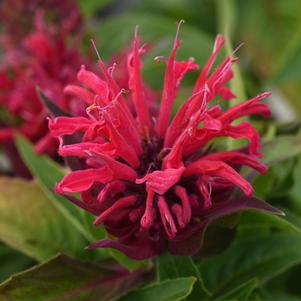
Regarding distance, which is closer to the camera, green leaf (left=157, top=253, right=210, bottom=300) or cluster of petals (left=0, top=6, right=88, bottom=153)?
green leaf (left=157, top=253, right=210, bottom=300)

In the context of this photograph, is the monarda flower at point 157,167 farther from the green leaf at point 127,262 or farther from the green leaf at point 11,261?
the green leaf at point 11,261

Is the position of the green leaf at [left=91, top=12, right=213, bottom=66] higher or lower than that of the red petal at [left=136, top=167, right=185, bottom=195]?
lower

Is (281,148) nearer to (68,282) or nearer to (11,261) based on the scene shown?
(68,282)

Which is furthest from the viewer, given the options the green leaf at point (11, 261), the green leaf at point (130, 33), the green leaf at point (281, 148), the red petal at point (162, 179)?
the green leaf at point (130, 33)

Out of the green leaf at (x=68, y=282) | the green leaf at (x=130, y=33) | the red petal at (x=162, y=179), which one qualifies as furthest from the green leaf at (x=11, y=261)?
the green leaf at (x=130, y=33)

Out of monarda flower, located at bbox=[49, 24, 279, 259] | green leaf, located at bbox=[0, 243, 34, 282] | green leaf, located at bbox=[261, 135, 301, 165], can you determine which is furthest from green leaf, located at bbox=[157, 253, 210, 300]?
green leaf, located at bbox=[0, 243, 34, 282]

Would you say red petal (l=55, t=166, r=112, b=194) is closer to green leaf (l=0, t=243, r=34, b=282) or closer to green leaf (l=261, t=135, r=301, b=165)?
green leaf (l=261, t=135, r=301, b=165)
